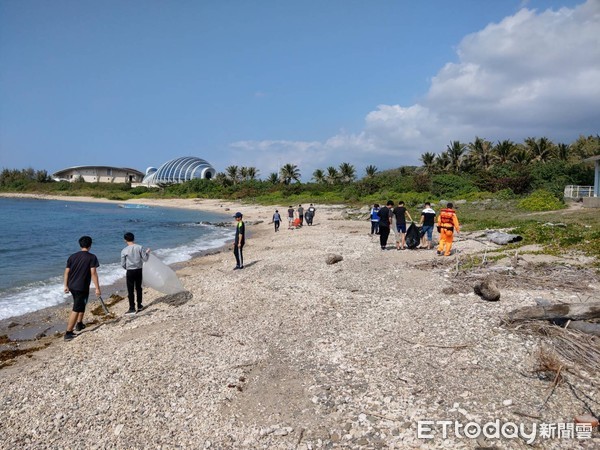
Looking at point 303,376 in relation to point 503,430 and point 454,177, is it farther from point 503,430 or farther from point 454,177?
point 454,177

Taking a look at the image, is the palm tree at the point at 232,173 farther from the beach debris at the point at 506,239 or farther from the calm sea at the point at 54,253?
the beach debris at the point at 506,239

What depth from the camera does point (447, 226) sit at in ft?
41.6

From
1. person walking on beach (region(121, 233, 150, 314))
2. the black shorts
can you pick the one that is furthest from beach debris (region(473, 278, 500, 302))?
the black shorts

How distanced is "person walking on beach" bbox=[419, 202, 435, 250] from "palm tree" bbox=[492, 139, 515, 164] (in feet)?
155

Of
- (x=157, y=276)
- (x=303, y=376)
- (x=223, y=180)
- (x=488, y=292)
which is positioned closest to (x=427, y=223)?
(x=488, y=292)

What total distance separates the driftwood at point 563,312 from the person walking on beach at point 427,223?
7992mm

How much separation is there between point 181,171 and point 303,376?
113 m

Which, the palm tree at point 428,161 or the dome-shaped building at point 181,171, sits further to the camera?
the dome-shaped building at point 181,171

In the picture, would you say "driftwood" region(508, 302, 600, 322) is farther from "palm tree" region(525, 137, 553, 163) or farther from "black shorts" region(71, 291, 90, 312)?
"palm tree" region(525, 137, 553, 163)

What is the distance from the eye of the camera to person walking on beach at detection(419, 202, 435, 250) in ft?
47.5

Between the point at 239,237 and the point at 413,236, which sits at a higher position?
the point at 239,237

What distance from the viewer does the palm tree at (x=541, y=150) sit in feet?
176

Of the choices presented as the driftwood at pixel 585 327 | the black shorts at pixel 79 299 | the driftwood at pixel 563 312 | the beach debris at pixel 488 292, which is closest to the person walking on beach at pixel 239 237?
the black shorts at pixel 79 299

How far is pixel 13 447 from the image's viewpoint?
14.6 feet
